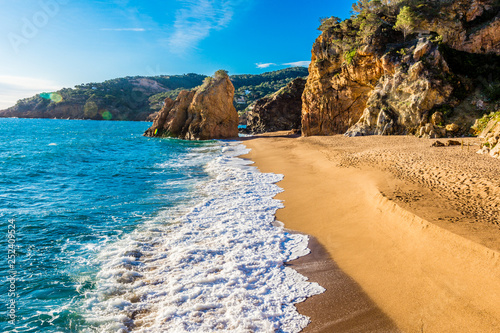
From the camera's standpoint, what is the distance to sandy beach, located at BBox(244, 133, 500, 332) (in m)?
4.66

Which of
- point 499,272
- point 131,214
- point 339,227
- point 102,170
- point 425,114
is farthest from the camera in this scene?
point 425,114

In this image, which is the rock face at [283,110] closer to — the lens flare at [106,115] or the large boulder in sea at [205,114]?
the large boulder in sea at [205,114]

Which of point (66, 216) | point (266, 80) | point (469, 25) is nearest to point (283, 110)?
point (469, 25)

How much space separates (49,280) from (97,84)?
6386 inches

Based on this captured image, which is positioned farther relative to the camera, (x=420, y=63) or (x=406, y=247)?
(x=420, y=63)

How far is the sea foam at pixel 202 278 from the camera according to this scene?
15.7ft

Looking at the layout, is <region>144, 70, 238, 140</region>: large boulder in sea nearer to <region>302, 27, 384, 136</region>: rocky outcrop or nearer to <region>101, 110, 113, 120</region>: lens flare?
<region>302, 27, 384, 136</region>: rocky outcrop

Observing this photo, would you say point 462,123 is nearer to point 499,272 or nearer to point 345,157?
point 345,157

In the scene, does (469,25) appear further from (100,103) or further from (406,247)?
(100,103)

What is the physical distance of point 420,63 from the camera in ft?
75.7

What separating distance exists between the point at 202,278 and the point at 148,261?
1.77 meters

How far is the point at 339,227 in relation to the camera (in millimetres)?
8305

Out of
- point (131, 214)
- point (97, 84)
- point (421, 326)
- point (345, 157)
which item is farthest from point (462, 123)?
point (97, 84)

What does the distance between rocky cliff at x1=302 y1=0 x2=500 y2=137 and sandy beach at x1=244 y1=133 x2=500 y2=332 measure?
12831mm
